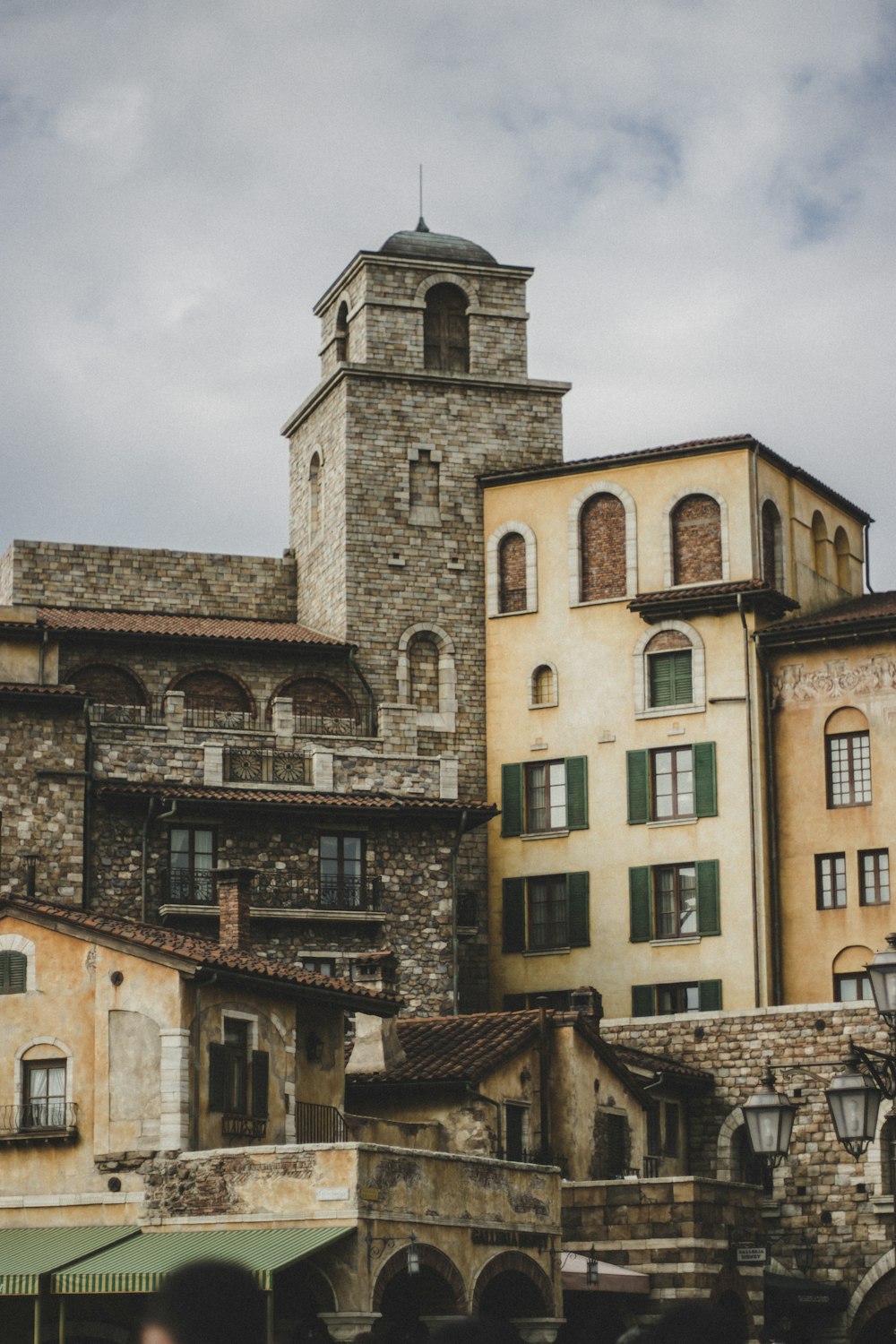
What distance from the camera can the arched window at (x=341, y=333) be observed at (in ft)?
181

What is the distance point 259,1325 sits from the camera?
6359 mm

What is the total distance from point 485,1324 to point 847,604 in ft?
147

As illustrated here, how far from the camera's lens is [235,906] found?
35.7 meters

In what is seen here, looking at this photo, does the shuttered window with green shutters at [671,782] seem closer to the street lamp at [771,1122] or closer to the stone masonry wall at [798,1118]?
the stone masonry wall at [798,1118]

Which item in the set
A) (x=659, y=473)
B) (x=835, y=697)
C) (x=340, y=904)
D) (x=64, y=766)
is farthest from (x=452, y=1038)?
(x=659, y=473)

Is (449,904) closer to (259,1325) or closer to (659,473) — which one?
(659,473)

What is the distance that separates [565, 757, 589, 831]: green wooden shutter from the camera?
159 feet

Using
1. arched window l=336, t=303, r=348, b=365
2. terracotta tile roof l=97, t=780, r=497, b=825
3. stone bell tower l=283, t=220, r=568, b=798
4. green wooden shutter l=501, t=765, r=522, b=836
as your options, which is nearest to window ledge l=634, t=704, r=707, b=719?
green wooden shutter l=501, t=765, r=522, b=836

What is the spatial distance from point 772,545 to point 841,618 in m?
4.07

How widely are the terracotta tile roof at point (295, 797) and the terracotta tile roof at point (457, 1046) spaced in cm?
642

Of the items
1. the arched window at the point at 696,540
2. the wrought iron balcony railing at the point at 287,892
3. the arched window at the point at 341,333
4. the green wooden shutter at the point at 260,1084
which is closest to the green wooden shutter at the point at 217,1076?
the green wooden shutter at the point at 260,1084

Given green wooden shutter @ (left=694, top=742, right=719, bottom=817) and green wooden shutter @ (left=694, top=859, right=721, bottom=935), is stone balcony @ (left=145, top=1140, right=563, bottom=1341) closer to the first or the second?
green wooden shutter @ (left=694, top=859, right=721, bottom=935)

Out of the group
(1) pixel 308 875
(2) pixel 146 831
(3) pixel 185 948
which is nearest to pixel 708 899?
(1) pixel 308 875

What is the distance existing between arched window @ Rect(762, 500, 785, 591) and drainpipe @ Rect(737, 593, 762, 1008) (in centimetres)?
242
